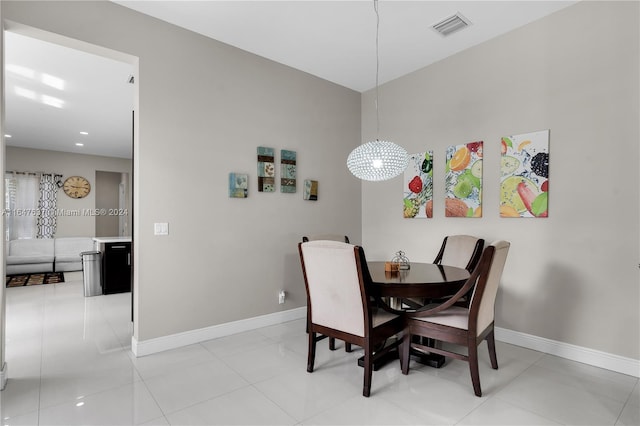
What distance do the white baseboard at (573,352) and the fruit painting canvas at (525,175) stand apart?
1.10 metres

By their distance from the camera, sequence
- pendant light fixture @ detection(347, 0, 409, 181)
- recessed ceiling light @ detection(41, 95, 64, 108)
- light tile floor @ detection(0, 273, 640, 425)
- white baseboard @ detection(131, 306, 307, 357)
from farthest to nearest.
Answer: recessed ceiling light @ detection(41, 95, 64, 108) < white baseboard @ detection(131, 306, 307, 357) < pendant light fixture @ detection(347, 0, 409, 181) < light tile floor @ detection(0, 273, 640, 425)

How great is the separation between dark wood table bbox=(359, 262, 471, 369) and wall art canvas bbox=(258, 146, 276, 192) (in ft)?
5.09

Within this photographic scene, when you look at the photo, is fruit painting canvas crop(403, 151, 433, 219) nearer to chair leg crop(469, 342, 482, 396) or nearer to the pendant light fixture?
the pendant light fixture

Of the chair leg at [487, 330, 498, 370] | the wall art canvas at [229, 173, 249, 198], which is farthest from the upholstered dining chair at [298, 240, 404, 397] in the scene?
the wall art canvas at [229, 173, 249, 198]

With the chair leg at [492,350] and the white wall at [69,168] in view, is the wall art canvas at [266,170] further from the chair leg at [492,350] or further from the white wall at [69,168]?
the white wall at [69,168]

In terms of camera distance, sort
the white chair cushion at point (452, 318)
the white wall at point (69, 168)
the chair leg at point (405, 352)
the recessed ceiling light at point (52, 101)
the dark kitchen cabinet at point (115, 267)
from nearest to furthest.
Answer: the white chair cushion at point (452, 318)
the chair leg at point (405, 352)
the recessed ceiling light at point (52, 101)
the dark kitchen cabinet at point (115, 267)
the white wall at point (69, 168)

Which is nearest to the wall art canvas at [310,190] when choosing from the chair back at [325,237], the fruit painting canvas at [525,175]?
the chair back at [325,237]

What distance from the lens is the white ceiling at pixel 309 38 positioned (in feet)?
9.27

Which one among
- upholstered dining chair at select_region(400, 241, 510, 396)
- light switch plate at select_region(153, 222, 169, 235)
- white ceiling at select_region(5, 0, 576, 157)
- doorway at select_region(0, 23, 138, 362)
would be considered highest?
white ceiling at select_region(5, 0, 576, 157)

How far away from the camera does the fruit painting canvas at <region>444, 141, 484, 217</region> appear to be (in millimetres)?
3400

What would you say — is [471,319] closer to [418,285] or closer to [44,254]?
[418,285]

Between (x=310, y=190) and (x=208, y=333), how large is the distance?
191 centimetres

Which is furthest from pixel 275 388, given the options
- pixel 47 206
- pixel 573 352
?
pixel 47 206

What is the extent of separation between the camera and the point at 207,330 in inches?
127
